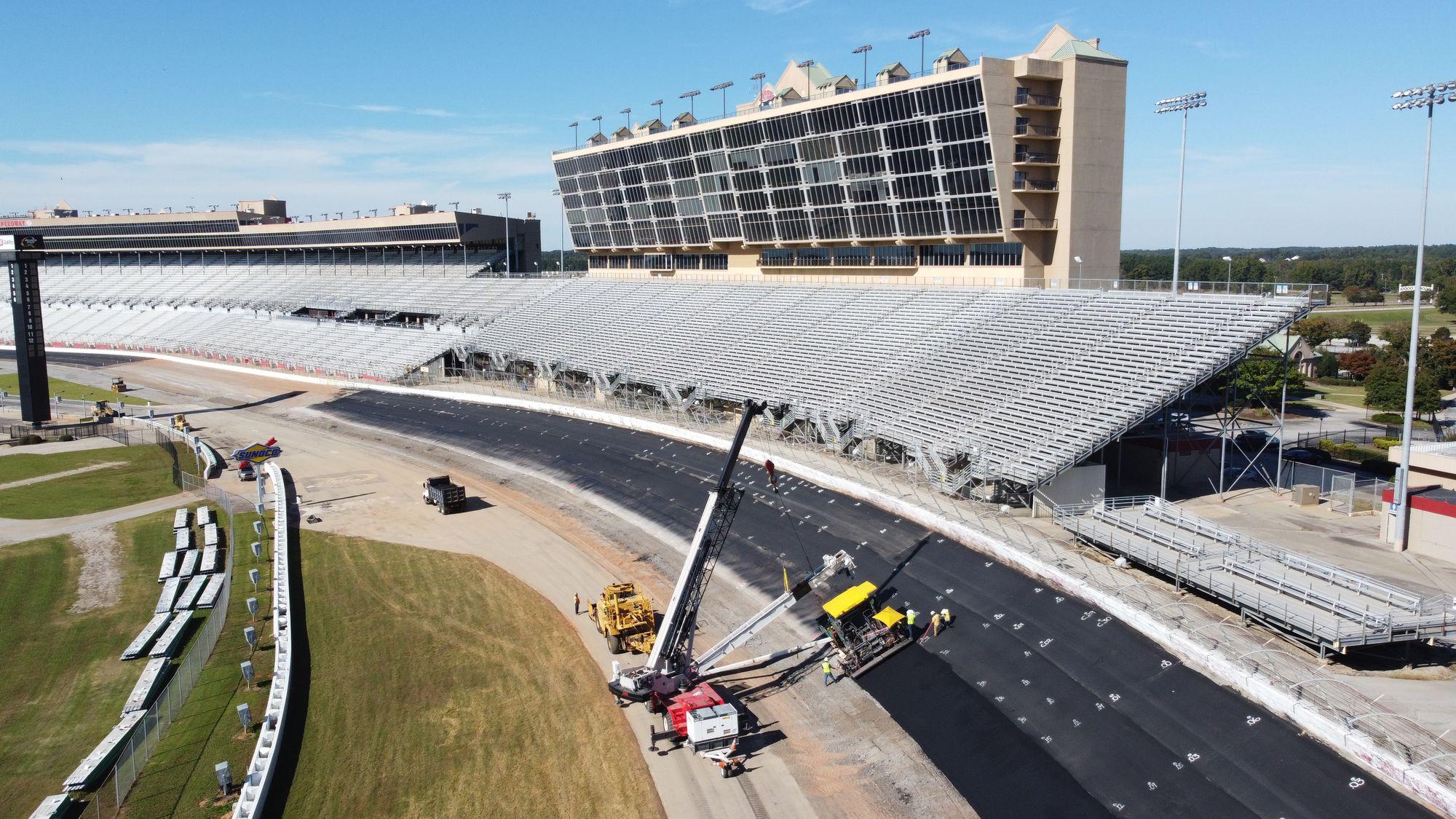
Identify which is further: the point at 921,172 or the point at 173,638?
the point at 921,172

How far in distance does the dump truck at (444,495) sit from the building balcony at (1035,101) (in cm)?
3405

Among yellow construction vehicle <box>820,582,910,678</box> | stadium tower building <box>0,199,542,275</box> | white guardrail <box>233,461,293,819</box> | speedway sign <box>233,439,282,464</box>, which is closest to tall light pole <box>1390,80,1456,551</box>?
yellow construction vehicle <box>820,582,910,678</box>

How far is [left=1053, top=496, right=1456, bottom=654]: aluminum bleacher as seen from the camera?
21.0 meters

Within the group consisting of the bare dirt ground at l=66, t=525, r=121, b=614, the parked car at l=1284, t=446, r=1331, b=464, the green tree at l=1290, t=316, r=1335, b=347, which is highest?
the green tree at l=1290, t=316, r=1335, b=347

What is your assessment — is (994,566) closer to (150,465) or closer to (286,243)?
(150,465)

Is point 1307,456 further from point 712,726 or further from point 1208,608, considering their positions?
point 712,726

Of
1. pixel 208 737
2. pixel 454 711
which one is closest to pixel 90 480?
pixel 208 737

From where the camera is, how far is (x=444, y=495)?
136 feet

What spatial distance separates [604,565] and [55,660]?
16.5 m

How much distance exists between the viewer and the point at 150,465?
2069 inches

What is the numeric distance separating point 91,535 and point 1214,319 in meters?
45.3

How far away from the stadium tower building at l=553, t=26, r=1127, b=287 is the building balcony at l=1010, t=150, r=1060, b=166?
0.25 ft

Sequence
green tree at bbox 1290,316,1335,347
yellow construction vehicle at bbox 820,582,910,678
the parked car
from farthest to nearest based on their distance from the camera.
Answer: green tree at bbox 1290,316,1335,347
the parked car
yellow construction vehicle at bbox 820,582,910,678

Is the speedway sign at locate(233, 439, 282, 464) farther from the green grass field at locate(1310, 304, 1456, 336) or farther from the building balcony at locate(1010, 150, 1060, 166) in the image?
the green grass field at locate(1310, 304, 1456, 336)
